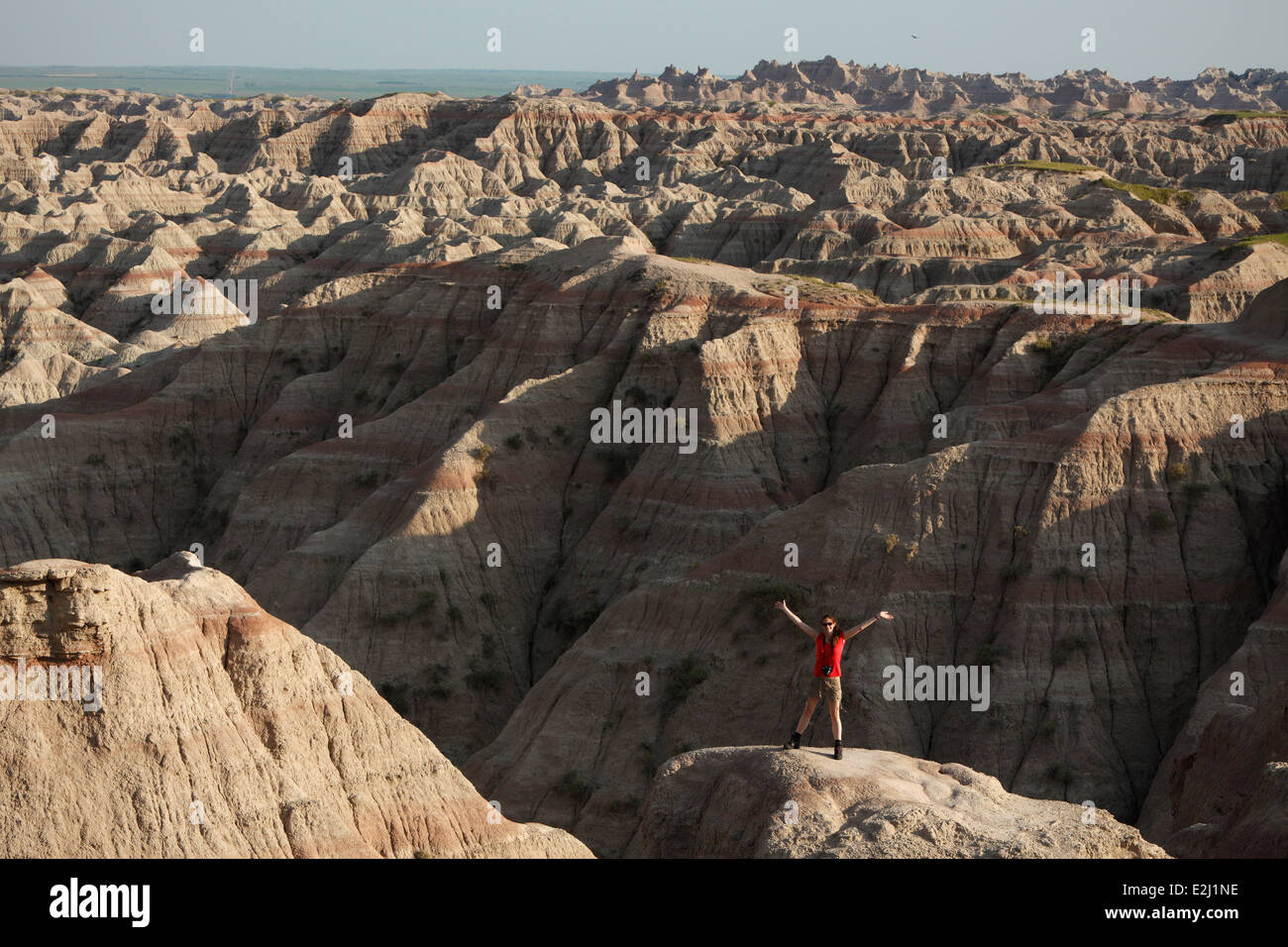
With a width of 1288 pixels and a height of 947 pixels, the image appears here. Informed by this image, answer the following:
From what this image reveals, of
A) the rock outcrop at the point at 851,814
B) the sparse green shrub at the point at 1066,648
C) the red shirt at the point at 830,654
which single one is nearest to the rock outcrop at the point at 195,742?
the rock outcrop at the point at 851,814

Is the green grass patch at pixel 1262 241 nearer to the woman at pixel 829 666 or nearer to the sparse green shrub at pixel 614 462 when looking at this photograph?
the sparse green shrub at pixel 614 462

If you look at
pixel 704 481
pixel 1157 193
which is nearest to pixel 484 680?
pixel 704 481

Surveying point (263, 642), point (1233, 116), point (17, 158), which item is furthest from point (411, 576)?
point (1233, 116)

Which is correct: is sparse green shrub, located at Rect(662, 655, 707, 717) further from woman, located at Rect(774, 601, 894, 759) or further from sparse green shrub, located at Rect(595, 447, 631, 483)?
woman, located at Rect(774, 601, 894, 759)

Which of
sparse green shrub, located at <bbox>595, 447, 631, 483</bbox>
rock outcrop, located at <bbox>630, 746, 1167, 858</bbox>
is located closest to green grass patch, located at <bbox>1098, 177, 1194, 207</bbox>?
sparse green shrub, located at <bbox>595, 447, 631, 483</bbox>

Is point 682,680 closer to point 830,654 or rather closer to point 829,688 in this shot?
point 829,688

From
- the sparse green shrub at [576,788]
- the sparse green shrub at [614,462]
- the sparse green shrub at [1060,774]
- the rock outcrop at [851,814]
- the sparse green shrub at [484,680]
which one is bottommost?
the sparse green shrub at [484,680]

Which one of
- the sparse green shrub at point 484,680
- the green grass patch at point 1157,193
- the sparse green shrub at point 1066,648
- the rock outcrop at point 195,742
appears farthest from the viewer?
the green grass patch at point 1157,193
